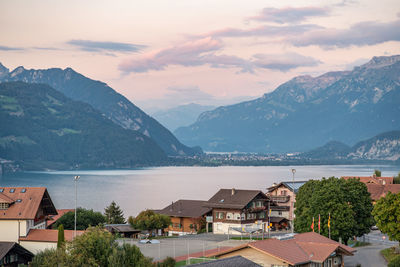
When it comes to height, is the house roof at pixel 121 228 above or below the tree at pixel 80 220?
below

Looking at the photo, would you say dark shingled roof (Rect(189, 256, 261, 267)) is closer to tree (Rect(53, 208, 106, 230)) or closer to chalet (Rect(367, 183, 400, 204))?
tree (Rect(53, 208, 106, 230))

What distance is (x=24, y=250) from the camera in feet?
176

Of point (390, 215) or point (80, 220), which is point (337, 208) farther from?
point (80, 220)

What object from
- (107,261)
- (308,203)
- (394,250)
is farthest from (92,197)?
(107,261)

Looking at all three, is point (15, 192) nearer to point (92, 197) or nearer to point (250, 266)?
point (250, 266)

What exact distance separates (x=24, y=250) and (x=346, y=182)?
38.5m

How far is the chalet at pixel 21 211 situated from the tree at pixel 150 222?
79.1ft

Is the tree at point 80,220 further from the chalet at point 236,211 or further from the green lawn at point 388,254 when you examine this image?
the green lawn at point 388,254

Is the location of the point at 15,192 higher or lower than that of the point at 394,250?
higher

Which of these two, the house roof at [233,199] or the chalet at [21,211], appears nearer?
the chalet at [21,211]

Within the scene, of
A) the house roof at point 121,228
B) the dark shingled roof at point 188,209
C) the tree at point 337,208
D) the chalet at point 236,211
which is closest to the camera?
the tree at point 337,208

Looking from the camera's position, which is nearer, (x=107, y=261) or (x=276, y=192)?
(x=107, y=261)

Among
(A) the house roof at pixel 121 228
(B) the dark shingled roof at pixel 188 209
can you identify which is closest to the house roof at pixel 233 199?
(B) the dark shingled roof at pixel 188 209

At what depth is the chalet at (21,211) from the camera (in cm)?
5603
